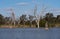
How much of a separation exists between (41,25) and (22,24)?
15891 mm

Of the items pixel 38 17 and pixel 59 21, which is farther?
pixel 59 21

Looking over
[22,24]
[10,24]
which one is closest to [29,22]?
[22,24]

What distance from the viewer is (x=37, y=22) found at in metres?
103

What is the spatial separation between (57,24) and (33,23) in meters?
11.9

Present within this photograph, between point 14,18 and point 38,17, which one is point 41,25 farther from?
point 14,18

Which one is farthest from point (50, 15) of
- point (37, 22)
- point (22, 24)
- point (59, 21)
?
point (37, 22)

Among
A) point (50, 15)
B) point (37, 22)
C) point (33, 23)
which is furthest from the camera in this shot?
point (50, 15)

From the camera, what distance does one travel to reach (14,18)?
119 m

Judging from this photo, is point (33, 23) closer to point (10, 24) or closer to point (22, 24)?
point (22, 24)

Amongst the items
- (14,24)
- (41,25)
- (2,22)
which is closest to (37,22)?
(41,25)

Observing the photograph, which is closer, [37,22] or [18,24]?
[37,22]

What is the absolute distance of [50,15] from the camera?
133 m

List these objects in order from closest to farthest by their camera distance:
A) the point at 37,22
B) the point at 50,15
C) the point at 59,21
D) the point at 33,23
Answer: the point at 37,22, the point at 33,23, the point at 59,21, the point at 50,15

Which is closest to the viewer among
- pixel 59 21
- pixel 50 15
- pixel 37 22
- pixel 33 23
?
pixel 37 22
